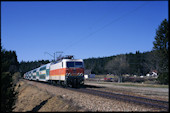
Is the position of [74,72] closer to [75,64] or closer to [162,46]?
[75,64]

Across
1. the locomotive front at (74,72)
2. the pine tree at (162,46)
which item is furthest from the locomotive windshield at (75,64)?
the pine tree at (162,46)

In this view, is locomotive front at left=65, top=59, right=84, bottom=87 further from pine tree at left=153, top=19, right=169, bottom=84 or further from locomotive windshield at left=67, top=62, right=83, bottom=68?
pine tree at left=153, top=19, right=169, bottom=84

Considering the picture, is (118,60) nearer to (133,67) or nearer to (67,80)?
(133,67)

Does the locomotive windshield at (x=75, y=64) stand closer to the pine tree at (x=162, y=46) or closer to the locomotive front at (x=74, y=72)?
the locomotive front at (x=74, y=72)

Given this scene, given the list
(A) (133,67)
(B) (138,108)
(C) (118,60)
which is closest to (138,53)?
(A) (133,67)

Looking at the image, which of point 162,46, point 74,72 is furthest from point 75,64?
point 162,46

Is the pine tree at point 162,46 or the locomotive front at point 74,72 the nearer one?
the locomotive front at point 74,72

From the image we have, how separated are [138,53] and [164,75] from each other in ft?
221

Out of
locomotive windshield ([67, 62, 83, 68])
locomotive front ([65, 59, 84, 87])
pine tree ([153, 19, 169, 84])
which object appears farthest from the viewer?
pine tree ([153, 19, 169, 84])

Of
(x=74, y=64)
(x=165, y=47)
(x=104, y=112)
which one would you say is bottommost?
(x=104, y=112)

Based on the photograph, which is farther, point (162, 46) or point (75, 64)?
point (162, 46)

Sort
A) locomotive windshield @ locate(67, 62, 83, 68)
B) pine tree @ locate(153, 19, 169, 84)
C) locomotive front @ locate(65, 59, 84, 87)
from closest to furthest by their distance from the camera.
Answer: locomotive front @ locate(65, 59, 84, 87)
locomotive windshield @ locate(67, 62, 83, 68)
pine tree @ locate(153, 19, 169, 84)

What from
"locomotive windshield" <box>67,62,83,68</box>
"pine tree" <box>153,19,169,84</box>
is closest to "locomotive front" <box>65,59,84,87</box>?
"locomotive windshield" <box>67,62,83,68</box>

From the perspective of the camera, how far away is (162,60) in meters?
39.1
